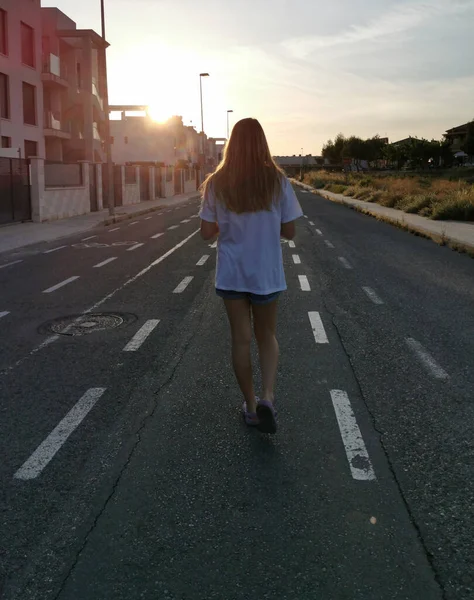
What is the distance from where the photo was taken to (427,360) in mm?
6367

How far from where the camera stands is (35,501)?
3596mm

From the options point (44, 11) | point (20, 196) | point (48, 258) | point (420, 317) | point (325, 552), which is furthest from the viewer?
point (44, 11)

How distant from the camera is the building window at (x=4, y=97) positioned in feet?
101

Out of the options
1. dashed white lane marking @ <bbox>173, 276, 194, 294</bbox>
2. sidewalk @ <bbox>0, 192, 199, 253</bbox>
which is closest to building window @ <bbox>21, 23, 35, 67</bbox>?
sidewalk @ <bbox>0, 192, 199, 253</bbox>

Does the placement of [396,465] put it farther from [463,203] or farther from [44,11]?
[44,11]

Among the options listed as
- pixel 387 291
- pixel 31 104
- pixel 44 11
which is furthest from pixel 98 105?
pixel 387 291

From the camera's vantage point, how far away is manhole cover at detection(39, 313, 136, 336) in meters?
7.73

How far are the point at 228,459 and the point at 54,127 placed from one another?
36357 millimetres

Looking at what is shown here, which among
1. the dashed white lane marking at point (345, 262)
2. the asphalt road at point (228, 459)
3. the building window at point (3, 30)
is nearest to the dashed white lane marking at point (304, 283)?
the asphalt road at point (228, 459)

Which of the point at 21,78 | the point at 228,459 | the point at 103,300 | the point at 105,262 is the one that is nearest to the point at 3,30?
the point at 21,78

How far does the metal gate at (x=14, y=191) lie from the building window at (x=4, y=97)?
8.24 m

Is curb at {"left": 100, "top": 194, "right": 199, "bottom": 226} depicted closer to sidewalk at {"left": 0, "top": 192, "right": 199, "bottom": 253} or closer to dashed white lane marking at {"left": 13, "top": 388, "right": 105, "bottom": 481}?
sidewalk at {"left": 0, "top": 192, "right": 199, "bottom": 253}

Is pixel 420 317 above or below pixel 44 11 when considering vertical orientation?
below

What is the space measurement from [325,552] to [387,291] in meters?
7.62
